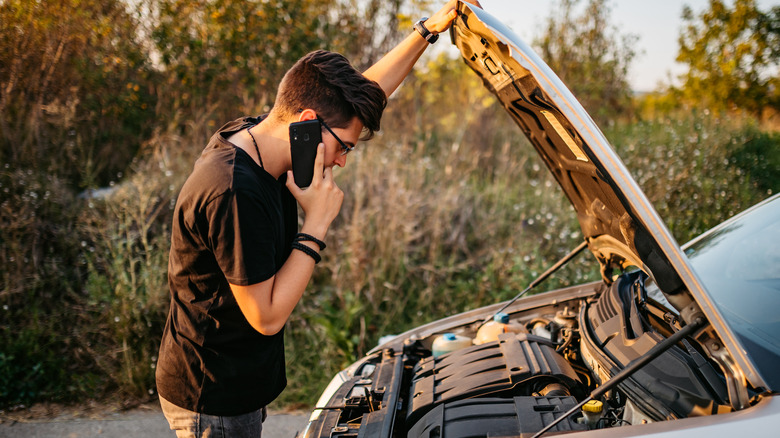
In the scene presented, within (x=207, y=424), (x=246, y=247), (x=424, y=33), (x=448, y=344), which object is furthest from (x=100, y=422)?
(x=424, y=33)

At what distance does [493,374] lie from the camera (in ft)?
6.40

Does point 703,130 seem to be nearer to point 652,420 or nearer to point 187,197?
point 652,420

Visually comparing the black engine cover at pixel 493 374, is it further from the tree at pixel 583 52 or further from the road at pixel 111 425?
the tree at pixel 583 52

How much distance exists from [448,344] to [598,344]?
75 cm

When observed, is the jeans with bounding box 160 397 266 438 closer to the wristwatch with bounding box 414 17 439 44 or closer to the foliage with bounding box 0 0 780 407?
the wristwatch with bounding box 414 17 439 44

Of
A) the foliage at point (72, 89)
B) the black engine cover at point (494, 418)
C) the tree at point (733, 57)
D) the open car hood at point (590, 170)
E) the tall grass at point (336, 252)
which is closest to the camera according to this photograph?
the open car hood at point (590, 170)

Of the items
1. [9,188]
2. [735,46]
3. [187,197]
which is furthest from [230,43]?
[735,46]

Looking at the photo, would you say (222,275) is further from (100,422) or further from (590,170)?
(100,422)

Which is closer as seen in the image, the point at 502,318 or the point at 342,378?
the point at 342,378

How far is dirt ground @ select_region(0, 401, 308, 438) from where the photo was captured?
3.52m

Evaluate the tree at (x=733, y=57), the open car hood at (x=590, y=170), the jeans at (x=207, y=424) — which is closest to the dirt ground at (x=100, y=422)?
the jeans at (x=207, y=424)

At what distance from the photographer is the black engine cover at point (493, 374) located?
1878 mm

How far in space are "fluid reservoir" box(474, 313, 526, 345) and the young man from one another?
107 cm

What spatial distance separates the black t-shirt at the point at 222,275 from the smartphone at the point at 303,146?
0.09m
